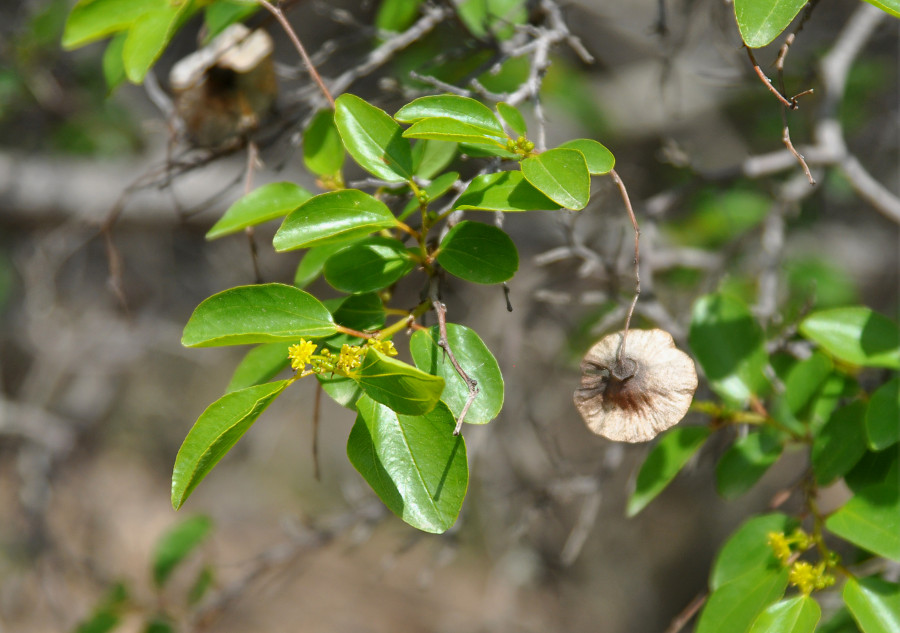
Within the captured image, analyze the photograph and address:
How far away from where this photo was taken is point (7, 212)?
2287mm

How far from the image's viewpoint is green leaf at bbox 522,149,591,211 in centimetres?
62

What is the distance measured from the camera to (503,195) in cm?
67

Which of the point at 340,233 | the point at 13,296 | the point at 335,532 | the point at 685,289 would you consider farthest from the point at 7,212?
the point at 685,289

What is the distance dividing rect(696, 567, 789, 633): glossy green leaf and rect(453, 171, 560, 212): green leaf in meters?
0.59

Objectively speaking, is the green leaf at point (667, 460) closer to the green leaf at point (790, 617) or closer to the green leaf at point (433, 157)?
the green leaf at point (790, 617)

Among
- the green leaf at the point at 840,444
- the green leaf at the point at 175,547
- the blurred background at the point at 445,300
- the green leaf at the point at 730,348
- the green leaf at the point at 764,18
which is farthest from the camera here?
the green leaf at the point at 175,547

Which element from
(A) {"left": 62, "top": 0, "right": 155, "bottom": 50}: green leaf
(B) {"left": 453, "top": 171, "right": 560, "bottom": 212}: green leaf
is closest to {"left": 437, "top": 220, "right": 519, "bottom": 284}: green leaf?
(B) {"left": 453, "top": 171, "right": 560, "bottom": 212}: green leaf

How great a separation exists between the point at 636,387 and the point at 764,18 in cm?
43

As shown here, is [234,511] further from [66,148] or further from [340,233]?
[340,233]

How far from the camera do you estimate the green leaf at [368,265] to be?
2.39 ft

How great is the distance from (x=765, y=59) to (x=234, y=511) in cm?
324

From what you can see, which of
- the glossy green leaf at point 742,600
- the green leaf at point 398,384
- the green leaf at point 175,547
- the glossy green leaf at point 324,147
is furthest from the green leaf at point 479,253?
the green leaf at point 175,547

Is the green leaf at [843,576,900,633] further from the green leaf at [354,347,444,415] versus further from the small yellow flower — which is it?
the small yellow flower

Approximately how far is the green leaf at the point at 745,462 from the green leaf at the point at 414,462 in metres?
0.53
